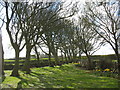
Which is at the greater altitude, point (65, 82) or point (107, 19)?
point (107, 19)

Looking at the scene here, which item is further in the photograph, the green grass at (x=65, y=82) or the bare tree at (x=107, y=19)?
the bare tree at (x=107, y=19)

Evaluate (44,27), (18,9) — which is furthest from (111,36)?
(18,9)

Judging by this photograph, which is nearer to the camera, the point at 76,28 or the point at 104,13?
the point at 104,13

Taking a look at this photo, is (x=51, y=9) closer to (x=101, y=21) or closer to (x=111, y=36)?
(x=101, y=21)

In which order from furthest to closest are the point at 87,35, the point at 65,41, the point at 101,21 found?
1. the point at 65,41
2. the point at 87,35
3. the point at 101,21

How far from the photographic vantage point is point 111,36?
8.21 m

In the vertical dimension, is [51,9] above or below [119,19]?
above

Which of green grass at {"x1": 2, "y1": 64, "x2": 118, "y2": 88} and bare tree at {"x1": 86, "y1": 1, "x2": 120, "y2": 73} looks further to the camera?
bare tree at {"x1": 86, "y1": 1, "x2": 120, "y2": 73}

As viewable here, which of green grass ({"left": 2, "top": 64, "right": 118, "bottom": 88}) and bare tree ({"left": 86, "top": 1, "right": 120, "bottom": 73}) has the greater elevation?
bare tree ({"left": 86, "top": 1, "right": 120, "bottom": 73})

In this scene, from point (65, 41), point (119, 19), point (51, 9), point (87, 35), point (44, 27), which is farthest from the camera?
point (65, 41)

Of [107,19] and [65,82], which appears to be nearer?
[65,82]

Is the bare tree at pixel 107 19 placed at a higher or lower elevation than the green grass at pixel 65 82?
higher

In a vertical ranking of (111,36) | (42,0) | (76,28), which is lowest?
(111,36)

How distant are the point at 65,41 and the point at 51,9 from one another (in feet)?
25.7
